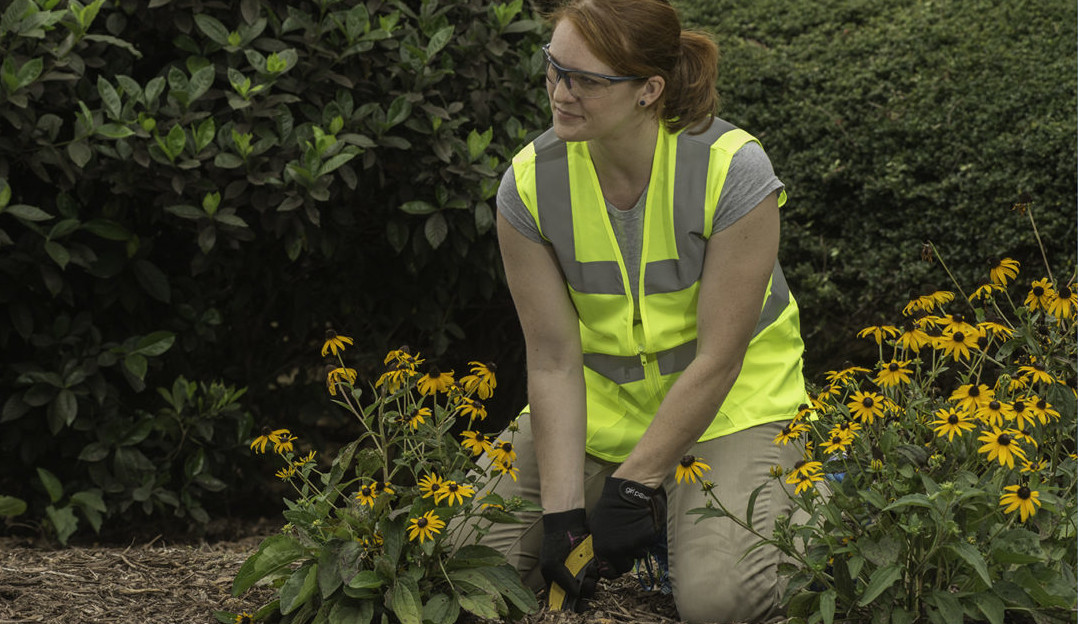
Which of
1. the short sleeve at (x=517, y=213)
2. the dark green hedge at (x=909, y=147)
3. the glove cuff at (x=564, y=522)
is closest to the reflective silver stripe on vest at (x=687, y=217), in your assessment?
the short sleeve at (x=517, y=213)

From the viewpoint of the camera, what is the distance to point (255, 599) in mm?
3096

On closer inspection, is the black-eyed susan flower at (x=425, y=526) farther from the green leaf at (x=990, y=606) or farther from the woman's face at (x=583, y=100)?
the green leaf at (x=990, y=606)

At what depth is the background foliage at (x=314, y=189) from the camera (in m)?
3.61

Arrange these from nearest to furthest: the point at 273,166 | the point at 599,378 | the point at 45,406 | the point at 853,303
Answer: the point at 599,378
the point at 273,166
the point at 45,406
the point at 853,303

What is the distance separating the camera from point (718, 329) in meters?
2.93

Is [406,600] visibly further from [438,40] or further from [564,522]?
[438,40]

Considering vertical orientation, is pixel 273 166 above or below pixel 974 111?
above

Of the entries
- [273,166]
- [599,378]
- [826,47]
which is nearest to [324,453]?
[273,166]

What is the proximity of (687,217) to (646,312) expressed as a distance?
27 cm

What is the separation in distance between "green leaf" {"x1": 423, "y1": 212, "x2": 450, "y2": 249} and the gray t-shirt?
0.65 meters

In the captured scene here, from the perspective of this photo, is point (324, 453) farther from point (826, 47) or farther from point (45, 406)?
point (826, 47)

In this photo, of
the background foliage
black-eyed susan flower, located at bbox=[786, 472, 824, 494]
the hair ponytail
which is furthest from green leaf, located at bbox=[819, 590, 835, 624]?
the background foliage

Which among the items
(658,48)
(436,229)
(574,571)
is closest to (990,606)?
(574,571)

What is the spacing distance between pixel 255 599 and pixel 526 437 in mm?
825
